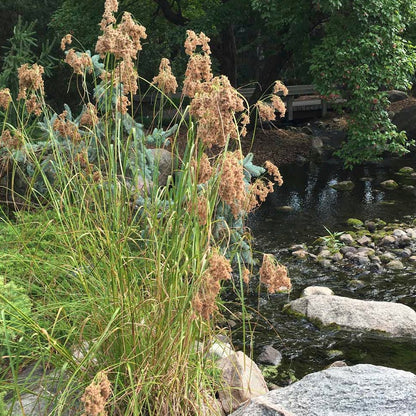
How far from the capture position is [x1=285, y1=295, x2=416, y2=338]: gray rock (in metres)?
6.31

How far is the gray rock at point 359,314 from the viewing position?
6.31 meters

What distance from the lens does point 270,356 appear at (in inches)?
225

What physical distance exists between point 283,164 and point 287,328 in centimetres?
896

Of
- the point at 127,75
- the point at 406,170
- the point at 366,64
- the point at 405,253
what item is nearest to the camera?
the point at 127,75

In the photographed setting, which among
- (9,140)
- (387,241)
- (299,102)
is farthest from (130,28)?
(299,102)

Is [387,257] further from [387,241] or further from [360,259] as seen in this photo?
[387,241]

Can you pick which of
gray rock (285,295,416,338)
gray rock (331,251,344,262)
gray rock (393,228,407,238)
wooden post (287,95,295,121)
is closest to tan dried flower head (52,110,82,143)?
gray rock (285,295,416,338)

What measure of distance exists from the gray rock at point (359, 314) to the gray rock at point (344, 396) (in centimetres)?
250

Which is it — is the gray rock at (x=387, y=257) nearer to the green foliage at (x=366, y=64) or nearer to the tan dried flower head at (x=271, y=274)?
the green foliage at (x=366, y=64)

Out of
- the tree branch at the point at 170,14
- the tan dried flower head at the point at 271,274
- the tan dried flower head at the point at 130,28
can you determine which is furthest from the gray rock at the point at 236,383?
the tree branch at the point at 170,14

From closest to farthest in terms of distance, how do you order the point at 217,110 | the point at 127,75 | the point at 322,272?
1. the point at 217,110
2. the point at 127,75
3. the point at 322,272

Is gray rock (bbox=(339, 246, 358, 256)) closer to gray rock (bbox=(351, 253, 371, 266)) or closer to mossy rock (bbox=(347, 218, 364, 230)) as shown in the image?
gray rock (bbox=(351, 253, 371, 266))

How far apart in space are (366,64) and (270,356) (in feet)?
22.2

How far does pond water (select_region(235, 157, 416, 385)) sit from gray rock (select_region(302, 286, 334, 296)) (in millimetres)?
136
